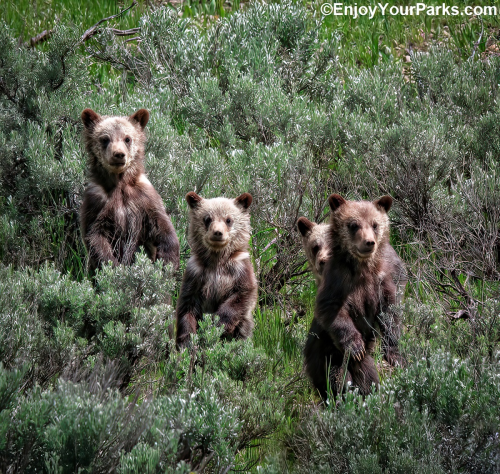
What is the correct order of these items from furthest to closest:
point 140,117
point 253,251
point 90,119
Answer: point 253,251 → point 140,117 → point 90,119

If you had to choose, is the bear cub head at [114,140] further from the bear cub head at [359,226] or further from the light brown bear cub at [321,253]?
the bear cub head at [359,226]

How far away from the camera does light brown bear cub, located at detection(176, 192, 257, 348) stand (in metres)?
5.81

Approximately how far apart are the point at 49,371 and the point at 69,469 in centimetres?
127

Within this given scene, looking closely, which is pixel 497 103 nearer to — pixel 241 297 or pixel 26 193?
pixel 241 297

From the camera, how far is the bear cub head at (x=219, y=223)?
19.5 ft

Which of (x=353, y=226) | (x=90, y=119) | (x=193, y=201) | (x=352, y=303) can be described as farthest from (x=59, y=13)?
(x=352, y=303)

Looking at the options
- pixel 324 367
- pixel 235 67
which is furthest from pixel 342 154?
pixel 324 367

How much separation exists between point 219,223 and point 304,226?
0.87 metres

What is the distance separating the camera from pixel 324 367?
203 inches

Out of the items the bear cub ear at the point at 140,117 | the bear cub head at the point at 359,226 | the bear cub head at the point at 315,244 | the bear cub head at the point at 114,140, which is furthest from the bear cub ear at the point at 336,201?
the bear cub ear at the point at 140,117

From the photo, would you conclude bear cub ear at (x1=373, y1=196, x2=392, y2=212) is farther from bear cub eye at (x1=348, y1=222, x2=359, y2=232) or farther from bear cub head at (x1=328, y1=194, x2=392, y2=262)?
bear cub eye at (x1=348, y1=222, x2=359, y2=232)

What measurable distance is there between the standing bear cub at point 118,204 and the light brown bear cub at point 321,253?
128 cm

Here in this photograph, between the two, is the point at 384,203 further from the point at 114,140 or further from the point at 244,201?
the point at 114,140

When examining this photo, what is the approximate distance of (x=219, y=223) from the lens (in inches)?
Answer: 233
